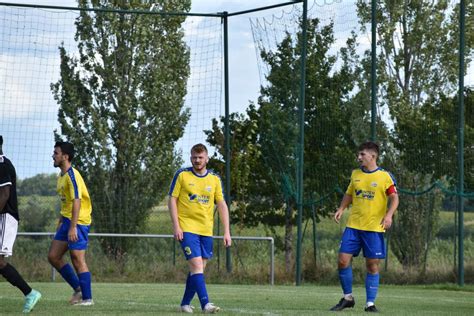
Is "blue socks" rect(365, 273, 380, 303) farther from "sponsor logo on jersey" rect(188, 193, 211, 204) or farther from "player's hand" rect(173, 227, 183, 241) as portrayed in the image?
"player's hand" rect(173, 227, 183, 241)

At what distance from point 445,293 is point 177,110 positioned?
1036 cm

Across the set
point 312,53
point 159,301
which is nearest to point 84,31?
point 312,53

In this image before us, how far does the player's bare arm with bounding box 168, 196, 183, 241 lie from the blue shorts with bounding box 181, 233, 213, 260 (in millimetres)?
77

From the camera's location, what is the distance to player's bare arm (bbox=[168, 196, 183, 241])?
1137cm

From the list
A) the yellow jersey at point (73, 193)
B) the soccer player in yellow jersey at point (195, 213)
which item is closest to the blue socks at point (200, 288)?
the soccer player in yellow jersey at point (195, 213)

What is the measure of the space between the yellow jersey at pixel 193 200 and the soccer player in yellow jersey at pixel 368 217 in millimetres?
1772

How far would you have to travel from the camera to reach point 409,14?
3288 cm

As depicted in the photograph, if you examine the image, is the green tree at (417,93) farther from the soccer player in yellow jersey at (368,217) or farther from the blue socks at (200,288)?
the blue socks at (200,288)

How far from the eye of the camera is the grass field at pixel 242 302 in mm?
12008

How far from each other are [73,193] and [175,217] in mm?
1507

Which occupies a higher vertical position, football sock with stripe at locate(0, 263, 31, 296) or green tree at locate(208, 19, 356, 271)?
green tree at locate(208, 19, 356, 271)

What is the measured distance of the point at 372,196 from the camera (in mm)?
12633

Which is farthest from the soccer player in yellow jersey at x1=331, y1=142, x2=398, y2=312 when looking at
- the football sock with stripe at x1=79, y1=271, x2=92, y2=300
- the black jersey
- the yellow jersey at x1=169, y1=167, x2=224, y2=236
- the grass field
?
the black jersey

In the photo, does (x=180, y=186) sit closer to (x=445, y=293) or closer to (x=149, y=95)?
(x=445, y=293)
